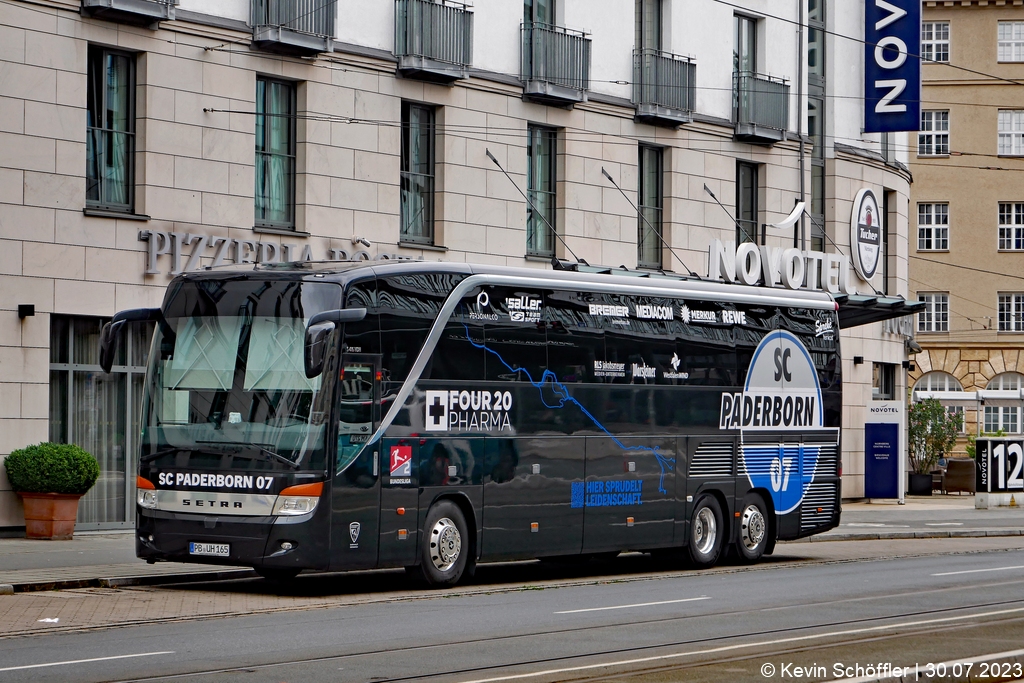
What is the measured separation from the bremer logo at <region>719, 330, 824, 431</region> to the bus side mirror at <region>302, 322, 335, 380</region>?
757 centimetres

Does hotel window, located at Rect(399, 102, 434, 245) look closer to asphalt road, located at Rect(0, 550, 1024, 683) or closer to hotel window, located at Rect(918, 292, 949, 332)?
asphalt road, located at Rect(0, 550, 1024, 683)

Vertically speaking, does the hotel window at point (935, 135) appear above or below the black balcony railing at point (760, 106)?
above

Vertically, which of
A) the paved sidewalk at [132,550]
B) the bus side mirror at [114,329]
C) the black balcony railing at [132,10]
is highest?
the black balcony railing at [132,10]

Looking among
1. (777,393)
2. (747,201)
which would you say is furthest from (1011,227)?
(777,393)

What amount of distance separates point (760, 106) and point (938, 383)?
3650 centimetres

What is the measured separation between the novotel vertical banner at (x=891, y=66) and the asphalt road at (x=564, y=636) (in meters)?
21.7

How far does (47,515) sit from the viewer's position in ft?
75.3

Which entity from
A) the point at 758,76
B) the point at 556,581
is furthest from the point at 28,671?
the point at 758,76

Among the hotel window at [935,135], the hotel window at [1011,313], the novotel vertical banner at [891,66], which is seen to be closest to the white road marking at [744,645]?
the novotel vertical banner at [891,66]

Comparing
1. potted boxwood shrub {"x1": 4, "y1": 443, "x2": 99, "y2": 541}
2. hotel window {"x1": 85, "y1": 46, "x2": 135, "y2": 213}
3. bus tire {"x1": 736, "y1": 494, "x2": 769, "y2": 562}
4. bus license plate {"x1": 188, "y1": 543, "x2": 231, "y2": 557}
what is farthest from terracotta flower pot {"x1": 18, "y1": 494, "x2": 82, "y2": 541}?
bus tire {"x1": 736, "y1": 494, "x2": 769, "y2": 562}

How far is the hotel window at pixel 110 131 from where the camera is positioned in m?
24.5

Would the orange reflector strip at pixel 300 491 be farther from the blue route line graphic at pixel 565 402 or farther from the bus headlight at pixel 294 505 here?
the blue route line graphic at pixel 565 402

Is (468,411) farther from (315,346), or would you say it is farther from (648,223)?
(648,223)

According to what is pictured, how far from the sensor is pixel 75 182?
23984 mm
